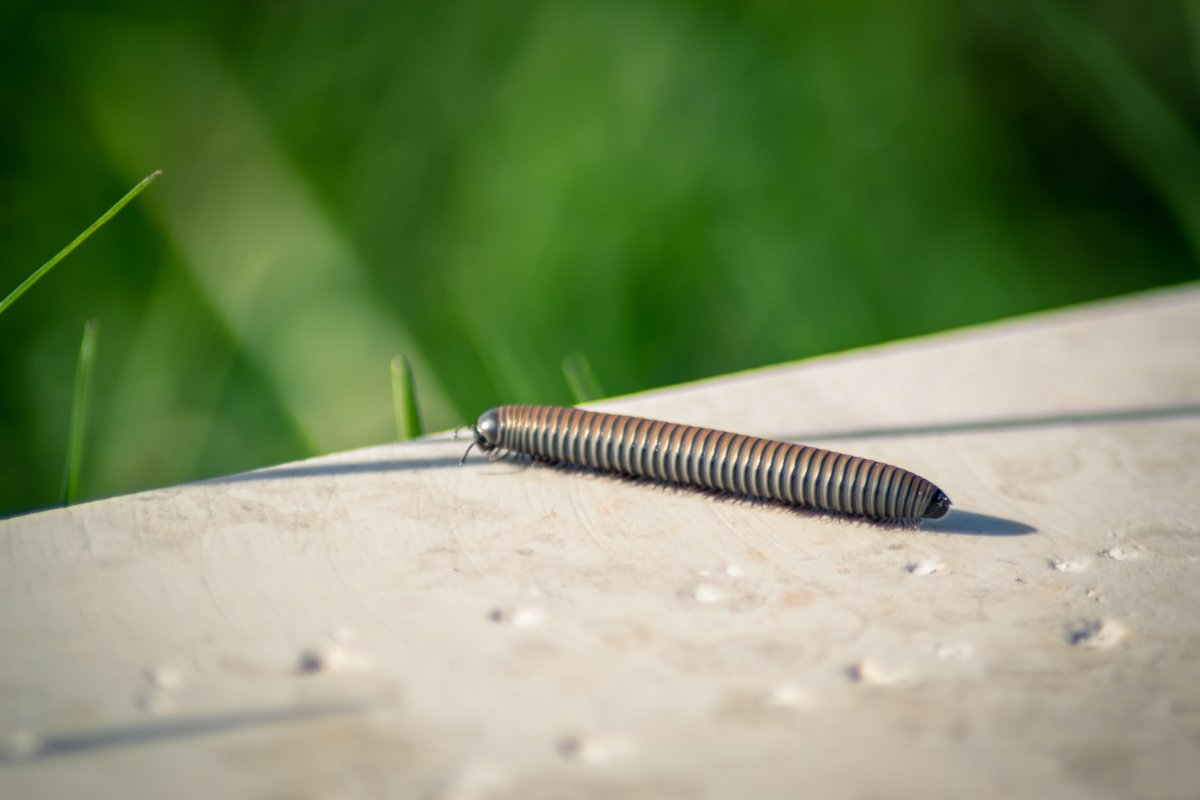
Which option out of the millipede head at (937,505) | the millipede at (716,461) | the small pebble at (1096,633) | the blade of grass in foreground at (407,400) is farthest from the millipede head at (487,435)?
the small pebble at (1096,633)

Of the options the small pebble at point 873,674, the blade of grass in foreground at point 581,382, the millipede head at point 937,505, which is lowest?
the small pebble at point 873,674

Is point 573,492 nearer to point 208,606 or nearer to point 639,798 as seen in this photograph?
point 208,606

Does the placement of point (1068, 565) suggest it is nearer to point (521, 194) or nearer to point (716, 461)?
point (716, 461)

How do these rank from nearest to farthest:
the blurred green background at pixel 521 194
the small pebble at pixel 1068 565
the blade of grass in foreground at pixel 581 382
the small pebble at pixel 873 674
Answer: the small pebble at pixel 873 674, the small pebble at pixel 1068 565, the blade of grass in foreground at pixel 581 382, the blurred green background at pixel 521 194

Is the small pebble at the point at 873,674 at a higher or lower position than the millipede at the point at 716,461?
lower

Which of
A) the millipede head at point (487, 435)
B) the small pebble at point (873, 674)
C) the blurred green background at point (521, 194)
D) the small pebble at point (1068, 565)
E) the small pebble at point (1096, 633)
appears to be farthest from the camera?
the blurred green background at point (521, 194)

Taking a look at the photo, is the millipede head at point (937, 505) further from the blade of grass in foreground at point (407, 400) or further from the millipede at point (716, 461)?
the blade of grass in foreground at point (407, 400)

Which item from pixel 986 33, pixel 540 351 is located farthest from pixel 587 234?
pixel 986 33

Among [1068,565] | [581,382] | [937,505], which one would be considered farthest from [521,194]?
[1068,565]

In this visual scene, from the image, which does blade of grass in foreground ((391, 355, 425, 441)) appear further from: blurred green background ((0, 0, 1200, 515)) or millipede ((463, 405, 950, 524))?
blurred green background ((0, 0, 1200, 515))
